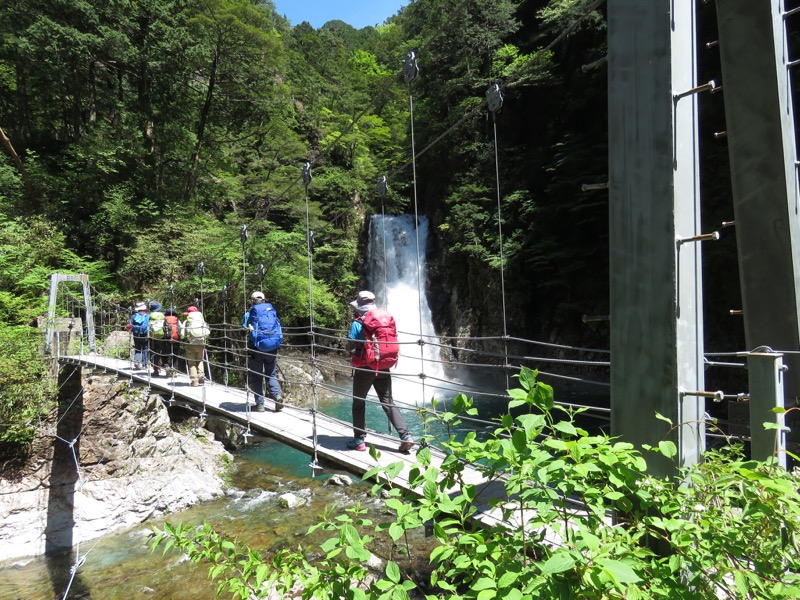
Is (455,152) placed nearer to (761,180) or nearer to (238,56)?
(238,56)

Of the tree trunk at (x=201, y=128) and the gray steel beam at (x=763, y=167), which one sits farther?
the tree trunk at (x=201, y=128)

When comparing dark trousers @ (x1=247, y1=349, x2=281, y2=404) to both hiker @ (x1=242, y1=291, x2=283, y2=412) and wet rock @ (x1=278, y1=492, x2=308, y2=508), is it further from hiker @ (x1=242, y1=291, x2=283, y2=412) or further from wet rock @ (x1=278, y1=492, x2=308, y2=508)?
wet rock @ (x1=278, y1=492, x2=308, y2=508)

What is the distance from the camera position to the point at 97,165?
36.6ft

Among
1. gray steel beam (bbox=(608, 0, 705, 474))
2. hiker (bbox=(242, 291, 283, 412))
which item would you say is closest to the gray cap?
hiker (bbox=(242, 291, 283, 412))

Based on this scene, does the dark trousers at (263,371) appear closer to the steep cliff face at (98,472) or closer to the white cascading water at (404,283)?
the steep cliff face at (98,472)

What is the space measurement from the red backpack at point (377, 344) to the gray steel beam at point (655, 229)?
5.57ft

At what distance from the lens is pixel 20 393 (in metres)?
5.77

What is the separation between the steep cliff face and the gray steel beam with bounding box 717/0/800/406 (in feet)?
19.8

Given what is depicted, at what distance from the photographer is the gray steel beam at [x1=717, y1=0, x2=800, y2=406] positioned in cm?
159

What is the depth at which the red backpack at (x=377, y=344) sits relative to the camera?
282 cm

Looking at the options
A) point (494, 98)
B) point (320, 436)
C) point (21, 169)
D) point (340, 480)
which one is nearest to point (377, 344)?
point (320, 436)

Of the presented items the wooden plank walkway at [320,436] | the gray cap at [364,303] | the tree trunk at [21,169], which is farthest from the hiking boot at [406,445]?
the tree trunk at [21,169]

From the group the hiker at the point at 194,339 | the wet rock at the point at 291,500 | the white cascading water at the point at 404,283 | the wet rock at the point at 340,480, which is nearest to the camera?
the hiker at the point at 194,339

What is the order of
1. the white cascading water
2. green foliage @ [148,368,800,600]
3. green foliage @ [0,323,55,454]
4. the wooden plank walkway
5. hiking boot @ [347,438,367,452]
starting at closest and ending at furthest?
green foliage @ [148,368,800,600]
the wooden plank walkway
hiking boot @ [347,438,367,452]
green foliage @ [0,323,55,454]
the white cascading water
